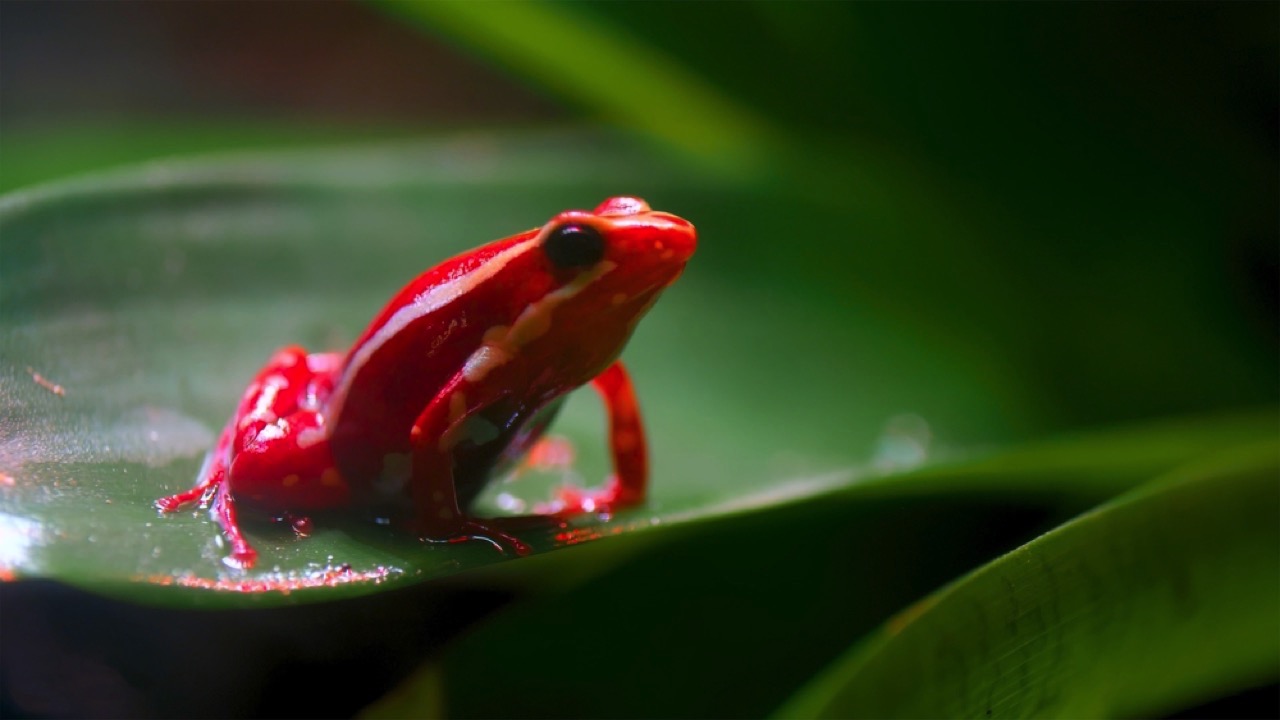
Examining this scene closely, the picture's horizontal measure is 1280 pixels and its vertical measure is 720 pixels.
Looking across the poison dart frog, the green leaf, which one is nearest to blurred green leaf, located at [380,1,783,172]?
the poison dart frog

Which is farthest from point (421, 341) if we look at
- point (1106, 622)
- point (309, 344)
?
point (1106, 622)

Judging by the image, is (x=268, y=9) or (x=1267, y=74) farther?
(x=268, y=9)

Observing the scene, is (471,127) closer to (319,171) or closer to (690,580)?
(319,171)

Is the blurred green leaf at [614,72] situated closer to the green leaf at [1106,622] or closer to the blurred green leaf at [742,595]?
the blurred green leaf at [742,595]

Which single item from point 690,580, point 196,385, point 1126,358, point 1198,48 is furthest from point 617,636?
point 1198,48

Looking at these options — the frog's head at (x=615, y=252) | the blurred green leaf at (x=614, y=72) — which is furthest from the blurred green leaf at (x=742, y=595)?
the blurred green leaf at (x=614, y=72)

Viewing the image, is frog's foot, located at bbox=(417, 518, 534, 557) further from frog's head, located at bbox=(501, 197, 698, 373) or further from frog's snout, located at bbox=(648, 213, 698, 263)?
frog's snout, located at bbox=(648, 213, 698, 263)

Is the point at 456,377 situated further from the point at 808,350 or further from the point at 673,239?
the point at 808,350
